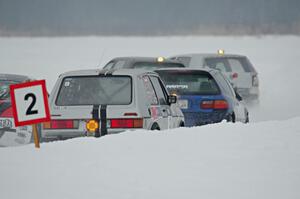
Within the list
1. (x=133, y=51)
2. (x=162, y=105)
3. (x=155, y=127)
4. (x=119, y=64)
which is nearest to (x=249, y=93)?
(x=119, y=64)

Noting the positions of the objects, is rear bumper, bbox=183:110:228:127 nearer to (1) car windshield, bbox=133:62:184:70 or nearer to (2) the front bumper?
(2) the front bumper

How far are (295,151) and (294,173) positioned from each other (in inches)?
38.8

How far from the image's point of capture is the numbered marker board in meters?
12.8

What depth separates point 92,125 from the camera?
1382cm

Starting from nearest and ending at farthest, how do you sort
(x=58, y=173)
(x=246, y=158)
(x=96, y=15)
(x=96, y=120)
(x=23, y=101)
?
1. (x=58, y=173)
2. (x=246, y=158)
3. (x=23, y=101)
4. (x=96, y=120)
5. (x=96, y=15)

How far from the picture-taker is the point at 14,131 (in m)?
15.6

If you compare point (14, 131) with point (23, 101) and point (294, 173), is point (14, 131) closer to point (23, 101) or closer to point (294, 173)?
point (23, 101)

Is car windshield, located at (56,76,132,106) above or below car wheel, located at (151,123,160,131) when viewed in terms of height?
above

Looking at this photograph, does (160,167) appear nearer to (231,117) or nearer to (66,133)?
(66,133)

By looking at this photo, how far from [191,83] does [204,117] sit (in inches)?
26.5

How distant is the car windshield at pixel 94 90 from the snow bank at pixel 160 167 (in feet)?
3.86

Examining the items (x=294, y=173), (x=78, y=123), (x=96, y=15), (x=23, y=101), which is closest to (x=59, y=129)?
(x=78, y=123)

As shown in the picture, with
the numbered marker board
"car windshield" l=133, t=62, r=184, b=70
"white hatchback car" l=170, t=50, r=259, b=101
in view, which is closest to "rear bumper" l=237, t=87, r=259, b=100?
"white hatchback car" l=170, t=50, r=259, b=101

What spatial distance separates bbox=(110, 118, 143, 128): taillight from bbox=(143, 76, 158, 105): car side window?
611mm
